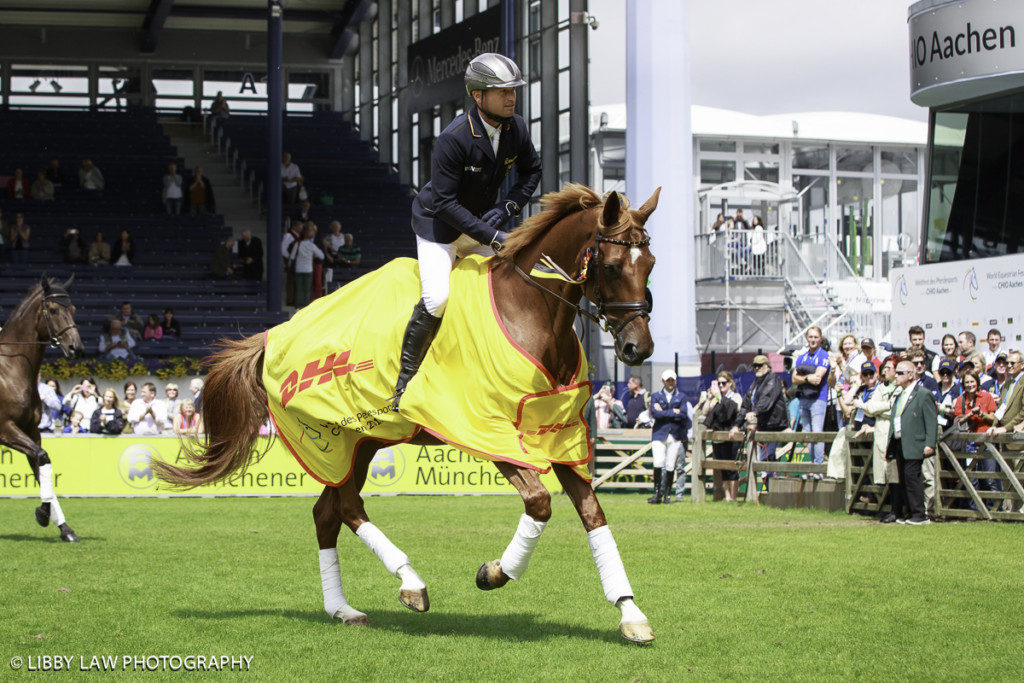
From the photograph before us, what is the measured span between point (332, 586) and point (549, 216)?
268 centimetres

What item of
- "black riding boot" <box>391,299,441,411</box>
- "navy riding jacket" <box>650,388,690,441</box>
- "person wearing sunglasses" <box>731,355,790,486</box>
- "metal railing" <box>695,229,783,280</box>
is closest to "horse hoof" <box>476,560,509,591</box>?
"black riding boot" <box>391,299,441,411</box>

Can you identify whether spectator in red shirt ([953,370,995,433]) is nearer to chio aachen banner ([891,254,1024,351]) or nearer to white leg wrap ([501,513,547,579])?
chio aachen banner ([891,254,1024,351])

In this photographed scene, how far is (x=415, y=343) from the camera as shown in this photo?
6.82 m

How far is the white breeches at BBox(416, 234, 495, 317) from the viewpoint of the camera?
6.74 metres

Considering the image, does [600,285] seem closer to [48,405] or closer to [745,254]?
[48,405]

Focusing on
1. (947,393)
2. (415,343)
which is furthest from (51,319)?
(947,393)

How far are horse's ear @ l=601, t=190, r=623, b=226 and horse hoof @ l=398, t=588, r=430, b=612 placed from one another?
2.30 m

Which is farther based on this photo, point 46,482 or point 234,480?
point 234,480

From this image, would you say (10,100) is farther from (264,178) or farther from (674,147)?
(674,147)

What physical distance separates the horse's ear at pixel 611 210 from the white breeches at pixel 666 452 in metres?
11.3

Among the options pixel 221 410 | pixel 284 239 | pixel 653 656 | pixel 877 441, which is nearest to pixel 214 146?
pixel 284 239

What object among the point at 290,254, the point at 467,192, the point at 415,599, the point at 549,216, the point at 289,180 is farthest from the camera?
the point at 289,180

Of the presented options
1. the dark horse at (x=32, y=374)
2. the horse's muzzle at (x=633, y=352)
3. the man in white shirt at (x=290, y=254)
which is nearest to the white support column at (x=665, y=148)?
the man in white shirt at (x=290, y=254)

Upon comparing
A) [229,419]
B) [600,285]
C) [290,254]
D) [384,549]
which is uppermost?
[290,254]
